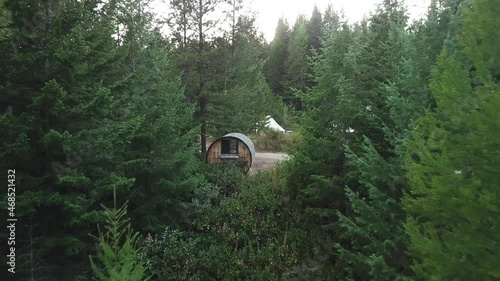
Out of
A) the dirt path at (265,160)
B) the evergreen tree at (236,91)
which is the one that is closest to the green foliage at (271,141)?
the dirt path at (265,160)

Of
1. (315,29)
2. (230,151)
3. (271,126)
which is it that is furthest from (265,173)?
(315,29)

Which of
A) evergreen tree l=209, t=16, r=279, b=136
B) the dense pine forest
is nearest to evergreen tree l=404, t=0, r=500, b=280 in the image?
the dense pine forest

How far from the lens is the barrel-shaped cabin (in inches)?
763

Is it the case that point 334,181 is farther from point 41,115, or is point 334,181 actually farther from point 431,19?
point 41,115

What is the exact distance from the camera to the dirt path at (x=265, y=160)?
2177 cm

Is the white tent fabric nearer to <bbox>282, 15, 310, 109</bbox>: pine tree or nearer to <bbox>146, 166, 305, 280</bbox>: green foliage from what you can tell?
<bbox>282, 15, 310, 109</bbox>: pine tree

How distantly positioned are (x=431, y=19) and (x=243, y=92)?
1299 cm

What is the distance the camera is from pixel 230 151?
1980 centimetres

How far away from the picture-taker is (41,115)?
30.1 ft

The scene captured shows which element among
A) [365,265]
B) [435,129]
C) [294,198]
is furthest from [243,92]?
[435,129]

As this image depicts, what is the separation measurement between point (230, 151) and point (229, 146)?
292 millimetres

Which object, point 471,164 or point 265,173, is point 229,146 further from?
point 471,164

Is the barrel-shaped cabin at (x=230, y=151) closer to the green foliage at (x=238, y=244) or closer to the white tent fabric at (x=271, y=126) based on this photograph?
the green foliage at (x=238, y=244)

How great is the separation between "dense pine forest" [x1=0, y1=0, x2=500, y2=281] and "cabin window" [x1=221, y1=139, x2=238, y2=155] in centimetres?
234
